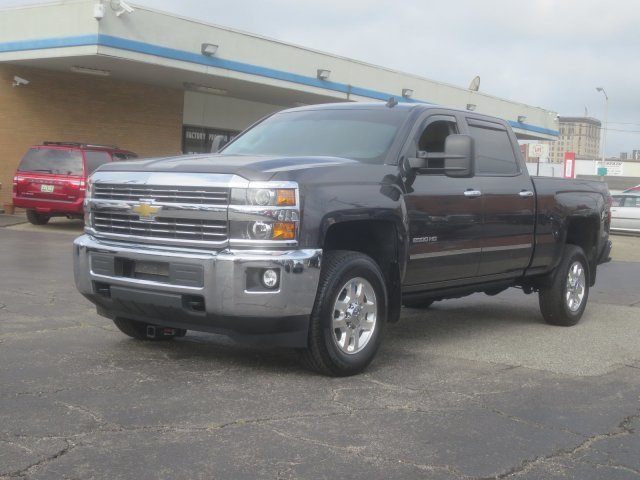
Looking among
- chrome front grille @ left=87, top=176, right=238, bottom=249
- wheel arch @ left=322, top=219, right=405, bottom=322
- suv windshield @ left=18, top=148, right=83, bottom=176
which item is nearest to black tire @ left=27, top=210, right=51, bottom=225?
suv windshield @ left=18, top=148, right=83, bottom=176

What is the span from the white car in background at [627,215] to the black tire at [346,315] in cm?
2137

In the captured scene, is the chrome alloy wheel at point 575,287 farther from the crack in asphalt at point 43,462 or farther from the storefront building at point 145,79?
the storefront building at point 145,79

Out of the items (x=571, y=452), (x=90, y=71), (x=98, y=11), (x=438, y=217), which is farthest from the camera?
(x=90, y=71)

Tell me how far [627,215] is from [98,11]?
16.7 m

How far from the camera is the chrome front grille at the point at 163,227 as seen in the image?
554 centimetres

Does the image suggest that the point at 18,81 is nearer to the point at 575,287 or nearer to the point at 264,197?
the point at 575,287

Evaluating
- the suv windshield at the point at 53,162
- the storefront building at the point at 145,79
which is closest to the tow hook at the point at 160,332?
the suv windshield at the point at 53,162

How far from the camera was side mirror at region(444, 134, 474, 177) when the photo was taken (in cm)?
662

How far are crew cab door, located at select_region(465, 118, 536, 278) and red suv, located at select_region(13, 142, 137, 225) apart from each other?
11517 mm

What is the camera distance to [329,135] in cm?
Result: 695

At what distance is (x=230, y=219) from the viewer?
5469mm

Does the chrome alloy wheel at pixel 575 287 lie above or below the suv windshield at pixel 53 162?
below

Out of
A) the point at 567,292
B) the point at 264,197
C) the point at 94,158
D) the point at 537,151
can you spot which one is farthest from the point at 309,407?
the point at 537,151

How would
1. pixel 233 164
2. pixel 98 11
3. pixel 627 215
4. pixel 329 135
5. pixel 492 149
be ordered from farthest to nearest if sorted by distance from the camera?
pixel 627 215, pixel 98 11, pixel 492 149, pixel 329 135, pixel 233 164
